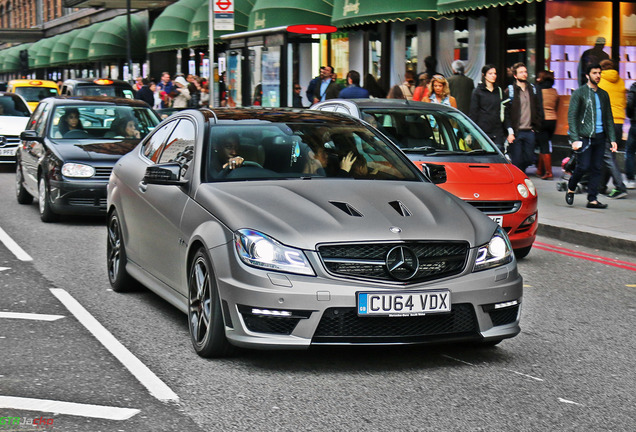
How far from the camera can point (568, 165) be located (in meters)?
14.8

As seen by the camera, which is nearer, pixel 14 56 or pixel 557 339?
pixel 557 339

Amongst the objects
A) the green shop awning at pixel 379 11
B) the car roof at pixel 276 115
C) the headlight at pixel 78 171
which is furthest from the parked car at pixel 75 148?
the green shop awning at pixel 379 11

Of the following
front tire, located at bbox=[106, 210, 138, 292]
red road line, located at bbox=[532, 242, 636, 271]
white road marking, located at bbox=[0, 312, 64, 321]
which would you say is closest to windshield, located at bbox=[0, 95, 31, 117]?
red road line, located at bbox=[532, 242, 636, 271]

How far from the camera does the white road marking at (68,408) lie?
16.0ft

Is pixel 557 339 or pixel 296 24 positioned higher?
pixel 296 24

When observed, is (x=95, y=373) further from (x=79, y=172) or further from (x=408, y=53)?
(x=408, y=53)

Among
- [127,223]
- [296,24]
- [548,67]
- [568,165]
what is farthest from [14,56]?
[127,223]

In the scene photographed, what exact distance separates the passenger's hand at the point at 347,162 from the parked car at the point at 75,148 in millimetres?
6524

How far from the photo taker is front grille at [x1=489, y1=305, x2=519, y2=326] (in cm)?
588

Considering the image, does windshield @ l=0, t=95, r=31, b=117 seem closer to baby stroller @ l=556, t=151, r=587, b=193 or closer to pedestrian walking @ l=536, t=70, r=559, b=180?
pedestrian walking @ l=536, t=70, r=559, b=180

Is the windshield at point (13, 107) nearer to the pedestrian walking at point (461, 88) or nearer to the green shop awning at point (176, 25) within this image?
the pedestrian walking at point (461, 88)

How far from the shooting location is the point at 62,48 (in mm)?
58938

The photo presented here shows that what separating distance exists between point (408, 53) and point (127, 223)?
17.9m

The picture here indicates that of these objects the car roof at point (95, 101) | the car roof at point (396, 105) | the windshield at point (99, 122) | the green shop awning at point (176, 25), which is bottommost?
the windshield at point (99, 122)
